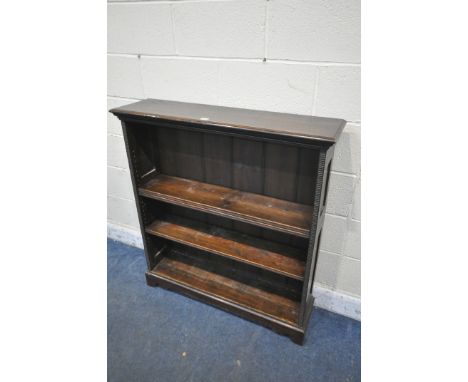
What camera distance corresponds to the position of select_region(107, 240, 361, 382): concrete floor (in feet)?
4.32

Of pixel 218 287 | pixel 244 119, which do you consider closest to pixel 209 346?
pixel 218 287

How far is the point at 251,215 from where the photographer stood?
1239 mm

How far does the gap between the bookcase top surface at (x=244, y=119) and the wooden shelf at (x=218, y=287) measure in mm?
945

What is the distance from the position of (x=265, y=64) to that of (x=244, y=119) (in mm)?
269

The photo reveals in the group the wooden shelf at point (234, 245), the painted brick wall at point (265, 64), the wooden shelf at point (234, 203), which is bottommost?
the wooden shelf at point (234, 245)

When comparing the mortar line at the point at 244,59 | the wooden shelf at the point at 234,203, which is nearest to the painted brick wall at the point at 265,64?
the mortar line at the point at 244,59

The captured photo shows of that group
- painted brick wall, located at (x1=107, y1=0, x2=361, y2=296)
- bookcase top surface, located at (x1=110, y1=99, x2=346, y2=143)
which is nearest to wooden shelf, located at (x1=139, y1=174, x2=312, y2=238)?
painted brick wall, located at (x1=107, y1=0, x2=361, y2=296)

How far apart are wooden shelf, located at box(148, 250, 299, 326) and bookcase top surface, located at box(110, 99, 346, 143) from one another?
3.10ft

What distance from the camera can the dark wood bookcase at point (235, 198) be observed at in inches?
44.3

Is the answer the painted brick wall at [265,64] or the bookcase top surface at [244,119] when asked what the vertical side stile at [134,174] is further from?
the painted brick wall at [265,64]

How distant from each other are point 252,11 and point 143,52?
0.60m

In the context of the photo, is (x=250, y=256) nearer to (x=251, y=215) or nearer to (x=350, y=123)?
(x=251, y=215)

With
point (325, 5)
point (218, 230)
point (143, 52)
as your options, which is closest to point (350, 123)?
point (325, 5)
